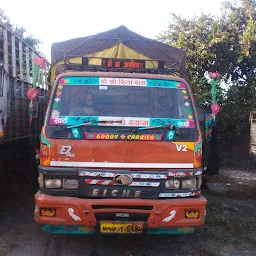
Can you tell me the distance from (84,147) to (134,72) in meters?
1.42

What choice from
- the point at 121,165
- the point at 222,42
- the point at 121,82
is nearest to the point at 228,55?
the point at 222,42

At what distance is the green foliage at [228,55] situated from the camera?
11.7 metres

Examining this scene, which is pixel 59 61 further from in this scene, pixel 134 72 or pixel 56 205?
pixel 56 205

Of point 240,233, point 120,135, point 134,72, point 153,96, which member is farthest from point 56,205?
point 240,233

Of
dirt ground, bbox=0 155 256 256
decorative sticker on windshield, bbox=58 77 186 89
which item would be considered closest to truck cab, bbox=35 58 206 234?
decorative sticker on windshield, bbox=58 77 186 89

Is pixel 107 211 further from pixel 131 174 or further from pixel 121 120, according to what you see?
pixel 121 120

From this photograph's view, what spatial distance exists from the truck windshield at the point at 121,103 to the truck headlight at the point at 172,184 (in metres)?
0.67

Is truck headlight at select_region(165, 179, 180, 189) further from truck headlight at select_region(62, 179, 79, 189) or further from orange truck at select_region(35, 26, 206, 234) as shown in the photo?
truck headlight at select_region(62, 179, 79, 189)

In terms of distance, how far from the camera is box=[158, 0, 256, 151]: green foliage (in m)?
11.7

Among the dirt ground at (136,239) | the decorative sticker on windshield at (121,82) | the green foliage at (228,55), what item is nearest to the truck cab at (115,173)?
the decorative sticker on windshield at (121,82)

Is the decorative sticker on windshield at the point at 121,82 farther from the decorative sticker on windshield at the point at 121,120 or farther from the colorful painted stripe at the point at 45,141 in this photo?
the colorful painted stripe at the point at 45,141

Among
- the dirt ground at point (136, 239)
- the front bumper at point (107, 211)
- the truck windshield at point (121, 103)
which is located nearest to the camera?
the front bumper at point (107, 211)

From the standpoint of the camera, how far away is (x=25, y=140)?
286 inches

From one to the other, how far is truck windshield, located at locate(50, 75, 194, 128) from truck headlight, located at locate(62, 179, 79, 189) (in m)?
0.66
